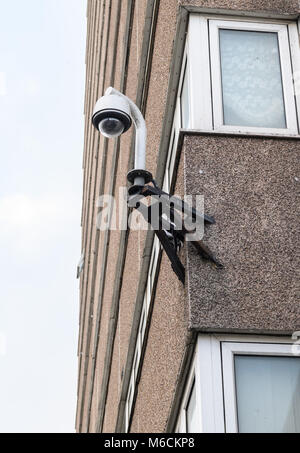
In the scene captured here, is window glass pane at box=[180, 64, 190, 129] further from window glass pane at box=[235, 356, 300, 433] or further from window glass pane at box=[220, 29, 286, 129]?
window glass pane at box=[235, 356, 300, 433]

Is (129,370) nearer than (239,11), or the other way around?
(239,11)

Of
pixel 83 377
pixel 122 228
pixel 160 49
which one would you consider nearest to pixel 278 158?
pixel 160 49

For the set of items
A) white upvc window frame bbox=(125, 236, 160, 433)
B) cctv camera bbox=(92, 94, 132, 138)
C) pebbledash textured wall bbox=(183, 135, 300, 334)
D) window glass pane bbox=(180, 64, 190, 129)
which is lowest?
pebbledash textured wall bbox=(183, 135, 300, 334)

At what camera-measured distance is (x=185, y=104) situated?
7.63 metres

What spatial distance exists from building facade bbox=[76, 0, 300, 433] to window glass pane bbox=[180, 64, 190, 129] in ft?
0.05

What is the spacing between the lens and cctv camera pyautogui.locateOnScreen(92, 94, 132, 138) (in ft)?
21.8

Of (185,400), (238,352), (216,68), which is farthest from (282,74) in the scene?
(185,400)

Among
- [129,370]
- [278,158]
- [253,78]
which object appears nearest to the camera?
[278,158]

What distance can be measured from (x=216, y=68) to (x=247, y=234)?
1.40 meters

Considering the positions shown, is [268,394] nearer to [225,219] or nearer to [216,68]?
[225,219]

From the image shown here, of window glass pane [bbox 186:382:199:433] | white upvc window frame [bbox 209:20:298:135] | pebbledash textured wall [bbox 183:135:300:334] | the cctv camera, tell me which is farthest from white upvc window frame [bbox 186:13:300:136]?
window glass pane [bbox 186:382:199:433]

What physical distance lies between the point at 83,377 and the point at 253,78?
15.3m
